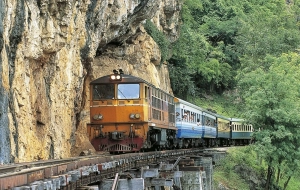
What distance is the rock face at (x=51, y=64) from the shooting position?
1764cm

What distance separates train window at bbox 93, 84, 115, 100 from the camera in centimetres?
2095

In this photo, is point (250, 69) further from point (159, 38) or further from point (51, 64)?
point (51, 64)

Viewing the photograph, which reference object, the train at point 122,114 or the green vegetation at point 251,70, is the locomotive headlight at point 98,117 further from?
the green vegetation at point 251,70

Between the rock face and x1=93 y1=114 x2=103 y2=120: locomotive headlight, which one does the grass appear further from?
x1=93 y1=114 x2=103 y2=120: locomotive headlight

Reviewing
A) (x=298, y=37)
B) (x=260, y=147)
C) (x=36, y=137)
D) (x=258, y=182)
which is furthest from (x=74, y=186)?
(x=298, y=37)

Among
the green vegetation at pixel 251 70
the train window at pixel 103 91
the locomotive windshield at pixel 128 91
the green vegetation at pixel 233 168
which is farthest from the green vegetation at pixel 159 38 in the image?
the locomotive windshield at pixel 128 91

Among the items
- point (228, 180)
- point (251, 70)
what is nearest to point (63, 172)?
point (228, 180)

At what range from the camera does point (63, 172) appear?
1094 cm

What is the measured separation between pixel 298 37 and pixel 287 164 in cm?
2429

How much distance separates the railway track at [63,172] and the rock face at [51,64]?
→ 11.6 ft

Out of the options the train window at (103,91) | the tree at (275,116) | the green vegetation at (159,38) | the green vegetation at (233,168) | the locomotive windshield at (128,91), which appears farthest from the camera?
the green vegetation at (159,38)

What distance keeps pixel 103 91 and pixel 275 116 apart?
1127cm

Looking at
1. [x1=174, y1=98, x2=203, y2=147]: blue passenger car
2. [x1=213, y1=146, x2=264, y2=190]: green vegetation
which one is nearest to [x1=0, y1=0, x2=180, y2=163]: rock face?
[x1=174, y1=98, x2=203, y2=147]: blue passenger car

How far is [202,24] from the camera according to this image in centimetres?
6694
